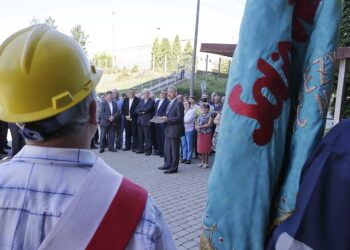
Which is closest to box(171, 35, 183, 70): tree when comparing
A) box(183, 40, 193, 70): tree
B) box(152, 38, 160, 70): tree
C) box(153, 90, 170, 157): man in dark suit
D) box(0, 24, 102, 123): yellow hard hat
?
box(183, 40, 193, 70): tree

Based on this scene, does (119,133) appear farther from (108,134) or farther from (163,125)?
(163,125)

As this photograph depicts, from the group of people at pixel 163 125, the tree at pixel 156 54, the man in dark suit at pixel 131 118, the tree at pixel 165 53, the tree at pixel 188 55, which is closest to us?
the group of people at pixel 163 125

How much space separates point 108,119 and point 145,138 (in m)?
1.36

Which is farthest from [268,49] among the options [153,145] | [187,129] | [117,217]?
[153,145]

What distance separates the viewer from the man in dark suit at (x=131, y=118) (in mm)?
10281

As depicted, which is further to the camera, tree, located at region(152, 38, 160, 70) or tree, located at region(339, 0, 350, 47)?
tree, located at region(152, 38, 160, 70)

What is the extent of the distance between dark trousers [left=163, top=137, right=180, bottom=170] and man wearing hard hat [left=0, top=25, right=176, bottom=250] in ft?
20.8

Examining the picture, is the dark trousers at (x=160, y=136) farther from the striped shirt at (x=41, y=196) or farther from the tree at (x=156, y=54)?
the tree at (x=156, y=54)

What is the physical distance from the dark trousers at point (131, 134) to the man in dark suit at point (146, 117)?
0.42 meters

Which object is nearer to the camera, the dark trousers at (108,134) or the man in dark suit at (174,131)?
the man in dark suit at (174,131)

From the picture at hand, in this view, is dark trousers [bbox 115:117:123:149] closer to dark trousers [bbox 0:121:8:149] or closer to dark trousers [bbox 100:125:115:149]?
dark trousers [bbox 100:125:115:149]

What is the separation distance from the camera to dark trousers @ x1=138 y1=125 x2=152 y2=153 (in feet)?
31.8

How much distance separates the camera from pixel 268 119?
116 centimetres

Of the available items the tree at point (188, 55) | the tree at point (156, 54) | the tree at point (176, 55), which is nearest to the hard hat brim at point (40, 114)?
the tree at point (176, 55)
